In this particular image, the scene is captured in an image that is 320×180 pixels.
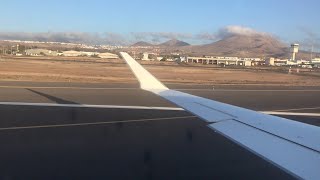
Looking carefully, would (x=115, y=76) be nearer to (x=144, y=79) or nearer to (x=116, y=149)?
(x=116, y=149)

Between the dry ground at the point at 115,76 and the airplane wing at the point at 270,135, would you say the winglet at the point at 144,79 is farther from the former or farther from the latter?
the dry ground at the point at 115,76

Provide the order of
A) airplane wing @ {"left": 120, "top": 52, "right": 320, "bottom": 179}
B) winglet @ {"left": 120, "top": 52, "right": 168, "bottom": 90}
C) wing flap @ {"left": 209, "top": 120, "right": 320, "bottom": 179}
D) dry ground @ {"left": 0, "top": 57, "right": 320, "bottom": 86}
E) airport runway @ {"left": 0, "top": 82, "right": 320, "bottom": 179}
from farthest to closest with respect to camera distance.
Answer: dry ground @ {"left": 0, "top": 57, "right": 320, "bottom": 86} → winglet @ {"left": 120, "top": 52, "right": 168, "bottom": 90} → airport runway @ {"left": 0, "top": 82, "right": 320, "bottom": 179} → airplane wing @ {"left": 120, "top": 52, "right": 320, "bottom": 179} → wing flap @ {"left": 209, "top": 120, "right": 320, "bottom": 179}

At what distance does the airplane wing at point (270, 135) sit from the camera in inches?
171

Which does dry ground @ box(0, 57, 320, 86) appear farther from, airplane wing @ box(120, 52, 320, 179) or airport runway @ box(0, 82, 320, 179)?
airplane wing @ box(120, 52, 320, 179)

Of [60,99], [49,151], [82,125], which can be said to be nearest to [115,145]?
[49,151]

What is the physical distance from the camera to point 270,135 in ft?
18.0

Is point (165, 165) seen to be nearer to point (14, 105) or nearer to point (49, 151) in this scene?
point (49, 151)

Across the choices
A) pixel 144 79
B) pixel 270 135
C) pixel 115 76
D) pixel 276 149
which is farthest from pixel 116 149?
pixel 115 76

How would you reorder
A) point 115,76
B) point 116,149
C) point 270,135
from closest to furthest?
point 270,135, point 116,149, point 115,76

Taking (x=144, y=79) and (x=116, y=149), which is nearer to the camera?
(x=144, y=79)

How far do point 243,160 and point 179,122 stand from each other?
5614 millimetres

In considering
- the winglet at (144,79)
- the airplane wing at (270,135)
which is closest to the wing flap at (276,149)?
the airplane wing at (270,135)

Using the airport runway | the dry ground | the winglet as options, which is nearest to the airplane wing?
the winglet

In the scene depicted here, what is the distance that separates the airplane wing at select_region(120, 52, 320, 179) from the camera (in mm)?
4336
